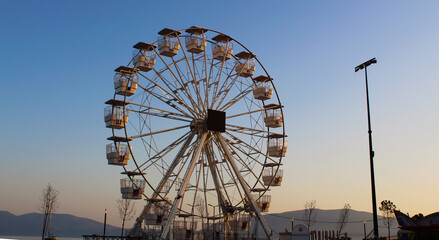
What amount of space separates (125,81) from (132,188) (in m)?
8.97

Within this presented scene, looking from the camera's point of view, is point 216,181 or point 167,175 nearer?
point 167,175

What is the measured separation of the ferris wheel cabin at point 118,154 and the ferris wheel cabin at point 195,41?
427 inches

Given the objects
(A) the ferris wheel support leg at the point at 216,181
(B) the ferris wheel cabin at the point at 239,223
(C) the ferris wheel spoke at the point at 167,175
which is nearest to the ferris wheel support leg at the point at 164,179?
(C) the ferris wheel spoke at the point at 167,175

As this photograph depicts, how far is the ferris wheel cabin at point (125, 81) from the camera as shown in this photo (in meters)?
41.5

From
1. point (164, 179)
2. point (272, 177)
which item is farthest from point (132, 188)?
point (272, 177)

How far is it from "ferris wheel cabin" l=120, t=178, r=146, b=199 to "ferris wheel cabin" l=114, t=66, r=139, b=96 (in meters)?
7.33

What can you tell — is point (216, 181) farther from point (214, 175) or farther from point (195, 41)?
point (195, 41)

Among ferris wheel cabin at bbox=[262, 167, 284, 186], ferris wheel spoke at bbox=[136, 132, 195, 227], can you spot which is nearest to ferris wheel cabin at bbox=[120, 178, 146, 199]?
ferris wheel spoke at bbox=[136, 132, 195, 227]

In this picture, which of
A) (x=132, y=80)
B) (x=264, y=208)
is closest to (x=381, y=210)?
(x=264, y=208)

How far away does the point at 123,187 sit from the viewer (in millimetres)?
41438

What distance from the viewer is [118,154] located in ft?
133

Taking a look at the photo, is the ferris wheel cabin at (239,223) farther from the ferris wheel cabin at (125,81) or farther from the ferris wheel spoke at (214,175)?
the ferris wheel cabin at (125,81)

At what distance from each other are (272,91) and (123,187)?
57.6 feet

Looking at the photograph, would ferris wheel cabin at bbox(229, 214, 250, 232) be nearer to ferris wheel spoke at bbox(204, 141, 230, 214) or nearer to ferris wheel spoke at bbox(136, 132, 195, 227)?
ferris wheel spoke at bbox(204, 141, 230, 214)
